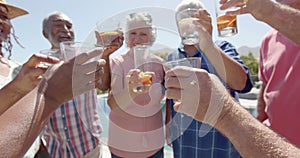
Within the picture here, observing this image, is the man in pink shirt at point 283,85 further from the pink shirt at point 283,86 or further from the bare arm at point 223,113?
the bare arm at point 223,113

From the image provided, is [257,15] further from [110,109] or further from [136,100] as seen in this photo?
[110,109]

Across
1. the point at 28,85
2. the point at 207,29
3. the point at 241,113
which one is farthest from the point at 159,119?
the point at 241,113

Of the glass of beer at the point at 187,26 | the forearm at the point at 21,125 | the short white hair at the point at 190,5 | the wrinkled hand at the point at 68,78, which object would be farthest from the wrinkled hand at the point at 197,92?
the short white hair at the point at 190,5

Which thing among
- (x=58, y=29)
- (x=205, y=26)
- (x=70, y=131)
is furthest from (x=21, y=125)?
(x=58, y=29)

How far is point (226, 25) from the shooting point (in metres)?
1.51

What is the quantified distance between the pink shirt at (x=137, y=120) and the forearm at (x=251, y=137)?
0.64 metres

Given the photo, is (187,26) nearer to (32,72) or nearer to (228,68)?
(228,68)

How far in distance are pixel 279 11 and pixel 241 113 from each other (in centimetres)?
73

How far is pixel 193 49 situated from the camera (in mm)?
1716

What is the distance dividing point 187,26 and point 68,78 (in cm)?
72

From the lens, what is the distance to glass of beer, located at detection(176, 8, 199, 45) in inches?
54.5

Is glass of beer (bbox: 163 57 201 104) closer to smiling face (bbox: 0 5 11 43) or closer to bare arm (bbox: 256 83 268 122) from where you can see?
bare arm (bbox: 256 83 268 122)

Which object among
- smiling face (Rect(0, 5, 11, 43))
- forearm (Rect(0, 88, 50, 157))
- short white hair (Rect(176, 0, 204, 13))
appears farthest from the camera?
smiling face (Rect(0, 5, 11, 43))

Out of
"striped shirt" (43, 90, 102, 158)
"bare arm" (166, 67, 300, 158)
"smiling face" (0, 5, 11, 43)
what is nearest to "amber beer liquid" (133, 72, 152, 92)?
"bare arm" (166, 67, 300, 158)
